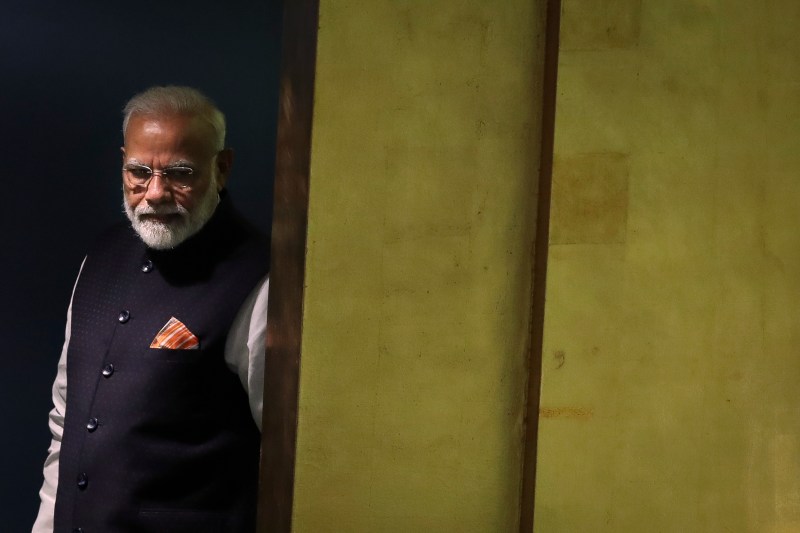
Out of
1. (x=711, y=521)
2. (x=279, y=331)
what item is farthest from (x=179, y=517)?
(x=711, y=521)

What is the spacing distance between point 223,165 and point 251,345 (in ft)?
1.58

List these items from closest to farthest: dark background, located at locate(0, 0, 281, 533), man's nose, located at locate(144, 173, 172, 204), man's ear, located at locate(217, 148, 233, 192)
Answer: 1. man's nose, located at locate(144, 173, 172, 204)
2. man's ear, located at locate(217, 148, 233, 192)
3. dark background, located at locate(0, 0, 281, 533)

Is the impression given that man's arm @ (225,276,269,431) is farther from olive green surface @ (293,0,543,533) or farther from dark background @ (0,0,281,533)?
dark background @ (0,0,281,533)

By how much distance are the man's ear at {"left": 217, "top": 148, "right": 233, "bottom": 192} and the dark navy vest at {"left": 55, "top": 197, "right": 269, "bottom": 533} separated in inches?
5.0

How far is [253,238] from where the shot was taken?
2.35 metres

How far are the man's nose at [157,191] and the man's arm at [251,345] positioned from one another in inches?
11.2

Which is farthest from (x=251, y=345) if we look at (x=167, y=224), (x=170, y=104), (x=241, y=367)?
(x=170, y=104)

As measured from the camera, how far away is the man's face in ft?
7.41

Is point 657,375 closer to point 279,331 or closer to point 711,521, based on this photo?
point 711,521

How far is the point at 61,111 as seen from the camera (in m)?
2.68

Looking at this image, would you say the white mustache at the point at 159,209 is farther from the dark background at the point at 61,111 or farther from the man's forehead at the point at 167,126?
the dark background at the point at 61,111

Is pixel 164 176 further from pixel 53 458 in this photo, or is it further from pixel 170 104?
pixel 53 458

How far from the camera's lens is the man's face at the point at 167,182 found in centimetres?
226

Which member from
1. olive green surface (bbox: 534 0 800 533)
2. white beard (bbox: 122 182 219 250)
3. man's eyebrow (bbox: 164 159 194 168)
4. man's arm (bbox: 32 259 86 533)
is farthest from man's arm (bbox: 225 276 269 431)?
olive green surface (bbox: 534 0 800 533)
